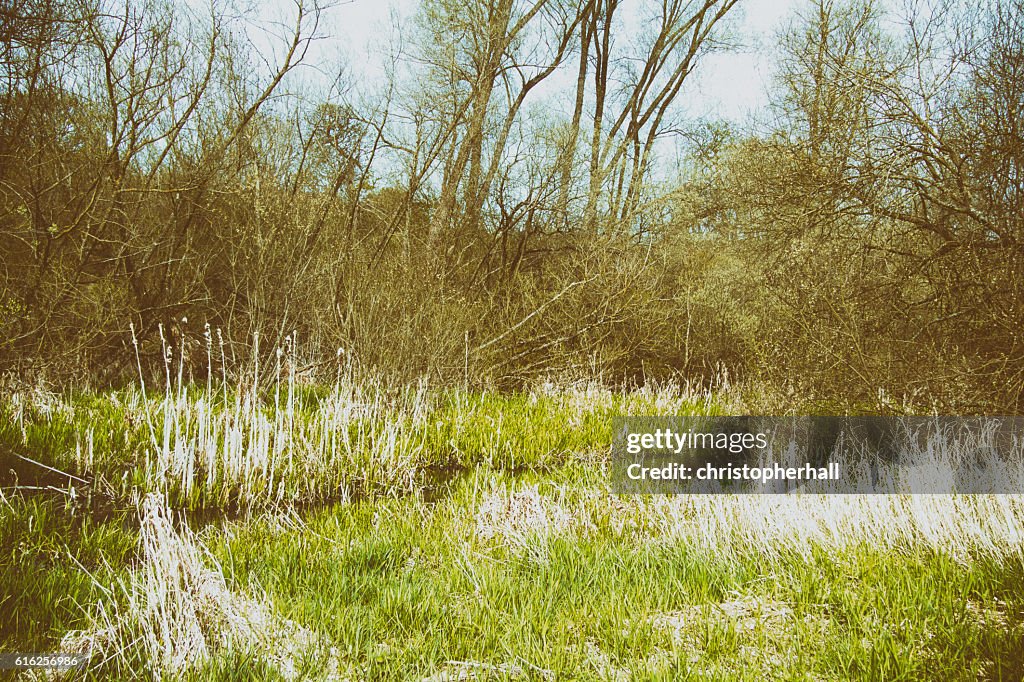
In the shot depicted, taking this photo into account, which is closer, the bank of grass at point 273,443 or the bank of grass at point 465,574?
the bank of grass at point 465,574

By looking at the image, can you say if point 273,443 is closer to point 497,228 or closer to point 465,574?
point 465,574

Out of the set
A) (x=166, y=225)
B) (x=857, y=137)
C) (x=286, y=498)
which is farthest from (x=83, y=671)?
(x=166, y=225)

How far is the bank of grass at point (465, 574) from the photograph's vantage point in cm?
264

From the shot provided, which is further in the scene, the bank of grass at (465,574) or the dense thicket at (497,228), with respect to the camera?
the dense thicket at (497,228)

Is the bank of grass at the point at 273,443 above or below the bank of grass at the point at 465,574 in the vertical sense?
above

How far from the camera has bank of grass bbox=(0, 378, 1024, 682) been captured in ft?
8.66

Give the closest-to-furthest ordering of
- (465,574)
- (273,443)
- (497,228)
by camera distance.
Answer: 1. (465,574)
2. (273,443)
3. (497,228)

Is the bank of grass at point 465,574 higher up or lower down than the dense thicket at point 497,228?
lower down

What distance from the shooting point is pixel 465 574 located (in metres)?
3.53

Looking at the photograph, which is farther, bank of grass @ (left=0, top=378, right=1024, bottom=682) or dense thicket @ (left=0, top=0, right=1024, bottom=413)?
dense thicket @ (left=0, top=0, right=1024, bottom=413)

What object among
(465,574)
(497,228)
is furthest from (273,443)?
(497,228)

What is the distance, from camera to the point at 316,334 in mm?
8688

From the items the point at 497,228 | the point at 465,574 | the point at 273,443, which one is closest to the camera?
the point at 465,574

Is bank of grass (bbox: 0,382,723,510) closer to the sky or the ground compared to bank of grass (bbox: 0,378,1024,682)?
closer to the sky
